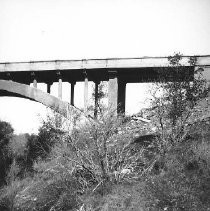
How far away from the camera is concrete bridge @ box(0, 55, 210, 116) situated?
14.8 meters

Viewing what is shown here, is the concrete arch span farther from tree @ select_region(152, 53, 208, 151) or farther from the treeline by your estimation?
tree @ select_region(152, 53, 208, 151)

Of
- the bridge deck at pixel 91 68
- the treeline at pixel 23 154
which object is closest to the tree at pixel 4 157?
the treeline at pixel 23 154

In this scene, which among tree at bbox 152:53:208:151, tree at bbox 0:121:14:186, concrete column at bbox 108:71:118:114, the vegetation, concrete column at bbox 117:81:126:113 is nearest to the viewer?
the vegetation

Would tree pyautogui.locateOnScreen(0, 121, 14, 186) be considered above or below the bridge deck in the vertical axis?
below

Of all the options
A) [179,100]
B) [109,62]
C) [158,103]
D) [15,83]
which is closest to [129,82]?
[109,62]

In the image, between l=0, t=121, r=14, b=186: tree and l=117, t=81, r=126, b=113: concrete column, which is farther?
l=117, t=81, r=126, b=113: concrete column

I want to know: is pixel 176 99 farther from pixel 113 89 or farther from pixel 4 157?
pixel 4 157

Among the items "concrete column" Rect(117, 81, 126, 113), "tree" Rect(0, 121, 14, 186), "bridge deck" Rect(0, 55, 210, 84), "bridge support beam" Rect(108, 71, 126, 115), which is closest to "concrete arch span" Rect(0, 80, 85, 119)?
"bridge deck" Rect(0, 55, 210, 84)

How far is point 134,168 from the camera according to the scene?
11.3 m

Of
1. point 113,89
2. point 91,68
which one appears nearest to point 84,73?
point 91,68

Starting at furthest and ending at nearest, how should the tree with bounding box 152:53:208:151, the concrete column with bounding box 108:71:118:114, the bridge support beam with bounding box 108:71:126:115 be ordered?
1. the concrete column with bounding box 108:71:118:114
2. the bridge support beam with bounding box 108:71:126:115
3. the tree with bounding box 152:53:208:151

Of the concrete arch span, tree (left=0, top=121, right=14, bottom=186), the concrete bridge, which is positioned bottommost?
tree (left=0, top=121, right=14, bottom=186)

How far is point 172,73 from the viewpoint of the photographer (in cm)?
1275

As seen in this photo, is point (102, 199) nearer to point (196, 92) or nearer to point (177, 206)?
point (177, 206)
